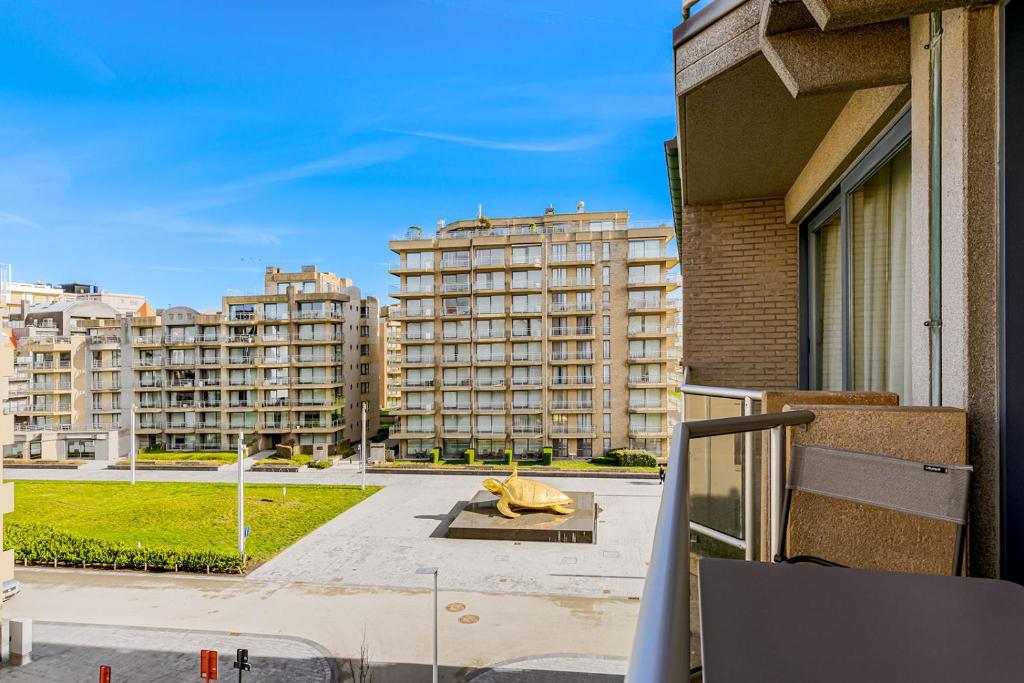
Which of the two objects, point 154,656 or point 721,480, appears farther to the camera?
point 154,656

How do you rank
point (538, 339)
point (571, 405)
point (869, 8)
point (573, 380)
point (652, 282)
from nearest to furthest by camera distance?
point (869, 8), point (652, 282), point (571, 405), point (573, 380), point (538, 339)

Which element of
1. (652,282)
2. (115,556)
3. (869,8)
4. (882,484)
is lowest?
(115,556)

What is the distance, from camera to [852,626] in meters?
1.03

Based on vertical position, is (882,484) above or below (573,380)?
above

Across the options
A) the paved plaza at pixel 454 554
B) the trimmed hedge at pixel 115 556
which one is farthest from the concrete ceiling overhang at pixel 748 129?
the trimmed hedge at pixel 115 556

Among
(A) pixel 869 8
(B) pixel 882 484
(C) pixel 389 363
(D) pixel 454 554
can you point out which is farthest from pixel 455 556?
(C) pixel 389 363

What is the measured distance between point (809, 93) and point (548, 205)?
3952 centimetres

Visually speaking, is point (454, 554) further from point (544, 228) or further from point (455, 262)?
point (544, 228)

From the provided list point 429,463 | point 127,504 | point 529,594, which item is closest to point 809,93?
point 529,594

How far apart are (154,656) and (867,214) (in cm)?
1481

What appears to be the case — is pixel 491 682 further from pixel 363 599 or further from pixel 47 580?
pixel 47 580

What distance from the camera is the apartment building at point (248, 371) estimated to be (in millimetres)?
40406

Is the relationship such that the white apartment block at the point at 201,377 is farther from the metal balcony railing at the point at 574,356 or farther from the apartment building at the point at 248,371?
the metal balcony railing at the point at 574,356

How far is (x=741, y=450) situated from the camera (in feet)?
10.2
